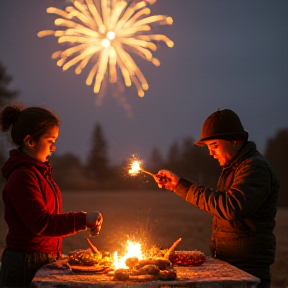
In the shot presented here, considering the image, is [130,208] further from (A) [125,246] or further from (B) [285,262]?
(A) [125,246]

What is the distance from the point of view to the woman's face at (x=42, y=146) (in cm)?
380

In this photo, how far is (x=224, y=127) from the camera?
4191mm

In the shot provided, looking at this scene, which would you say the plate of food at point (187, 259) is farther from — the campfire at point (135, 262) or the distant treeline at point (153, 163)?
the distant treeline at point (153, 163)

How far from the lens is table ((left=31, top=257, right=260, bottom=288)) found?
3.04 m

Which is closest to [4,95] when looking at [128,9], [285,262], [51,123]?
[285,262]

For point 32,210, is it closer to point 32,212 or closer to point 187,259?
point 32,212

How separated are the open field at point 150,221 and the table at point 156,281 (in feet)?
48.9

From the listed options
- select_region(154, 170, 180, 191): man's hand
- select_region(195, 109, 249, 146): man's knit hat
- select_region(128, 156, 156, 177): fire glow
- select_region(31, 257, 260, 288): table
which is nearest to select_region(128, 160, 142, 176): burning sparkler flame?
select_region(128, 156, 156, 177): fire glow

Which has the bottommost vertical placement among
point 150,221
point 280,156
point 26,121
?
point 150,221

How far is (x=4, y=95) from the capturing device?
19266mm

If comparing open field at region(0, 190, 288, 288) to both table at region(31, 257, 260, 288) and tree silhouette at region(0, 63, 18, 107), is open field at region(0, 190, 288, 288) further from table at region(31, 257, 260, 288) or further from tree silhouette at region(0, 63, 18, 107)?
table at region(31, 257, 260, 288)

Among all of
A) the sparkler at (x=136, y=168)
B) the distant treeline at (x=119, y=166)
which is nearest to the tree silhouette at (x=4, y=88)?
the distant treeline at (x=119, y=166)

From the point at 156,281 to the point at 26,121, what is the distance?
1497 millimetres

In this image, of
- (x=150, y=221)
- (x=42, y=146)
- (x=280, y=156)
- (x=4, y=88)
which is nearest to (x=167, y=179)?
(x=42, y=146)
